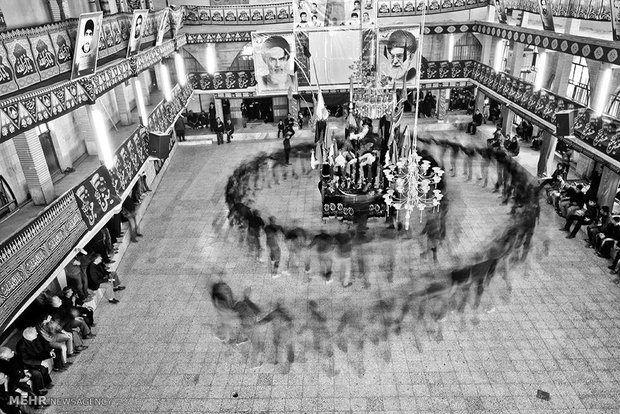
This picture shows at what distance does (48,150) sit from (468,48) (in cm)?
2295

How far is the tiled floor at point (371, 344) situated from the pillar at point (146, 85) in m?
7.83

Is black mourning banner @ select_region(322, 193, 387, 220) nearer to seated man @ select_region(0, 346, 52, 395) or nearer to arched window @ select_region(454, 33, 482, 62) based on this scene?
seated man @ select_region(0, 346, 52, 395)

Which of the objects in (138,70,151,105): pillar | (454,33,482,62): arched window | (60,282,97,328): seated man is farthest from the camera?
(454,33,482,62): arched window

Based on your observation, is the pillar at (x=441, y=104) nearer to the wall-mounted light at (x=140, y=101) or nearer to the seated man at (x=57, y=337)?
the wall-mounted light at (x=140, y=101)

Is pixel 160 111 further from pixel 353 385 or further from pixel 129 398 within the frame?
pixel 353 385

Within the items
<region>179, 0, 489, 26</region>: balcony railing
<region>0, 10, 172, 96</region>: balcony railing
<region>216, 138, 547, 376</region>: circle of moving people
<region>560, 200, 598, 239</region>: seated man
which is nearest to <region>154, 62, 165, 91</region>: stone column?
<region>179, 0, 489, 26</region>: balcony railing

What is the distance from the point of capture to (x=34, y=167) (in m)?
10.6

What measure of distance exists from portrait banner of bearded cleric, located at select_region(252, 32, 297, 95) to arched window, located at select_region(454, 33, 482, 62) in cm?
994

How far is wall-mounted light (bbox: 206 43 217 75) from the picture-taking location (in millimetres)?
25639

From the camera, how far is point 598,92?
1602cm

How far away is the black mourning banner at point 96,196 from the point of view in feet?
35.4

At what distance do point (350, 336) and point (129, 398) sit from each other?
15.7ft

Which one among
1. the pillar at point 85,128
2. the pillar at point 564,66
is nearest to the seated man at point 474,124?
the pillar at point 564,66

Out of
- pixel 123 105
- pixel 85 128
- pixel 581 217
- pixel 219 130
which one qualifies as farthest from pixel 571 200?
pixel 219 130
